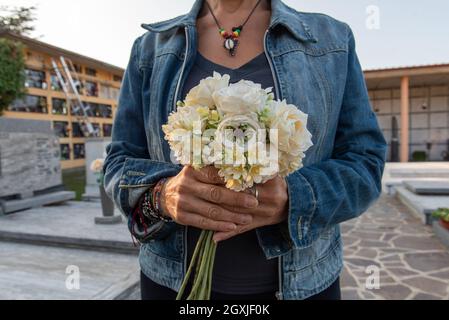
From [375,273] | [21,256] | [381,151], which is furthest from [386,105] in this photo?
[381,151]

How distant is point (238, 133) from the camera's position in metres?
0.87

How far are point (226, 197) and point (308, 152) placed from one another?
443mm

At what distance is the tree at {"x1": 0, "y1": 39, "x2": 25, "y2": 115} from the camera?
12492 mm

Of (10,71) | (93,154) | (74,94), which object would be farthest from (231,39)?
(74,94)

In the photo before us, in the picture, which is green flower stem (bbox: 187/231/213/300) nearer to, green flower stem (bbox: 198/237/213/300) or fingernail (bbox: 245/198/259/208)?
green flower stem (bbox: 198/237/213/300)

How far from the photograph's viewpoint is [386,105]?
22609 millimetres

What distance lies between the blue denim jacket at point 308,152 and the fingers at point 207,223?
0.71 ft

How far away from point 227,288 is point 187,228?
0.26 meters

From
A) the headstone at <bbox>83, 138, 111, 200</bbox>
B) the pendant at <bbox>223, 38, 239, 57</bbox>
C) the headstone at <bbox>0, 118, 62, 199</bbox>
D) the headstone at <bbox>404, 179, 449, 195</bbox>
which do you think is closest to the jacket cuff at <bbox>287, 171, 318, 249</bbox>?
the pendant at <bbox>223, 38, 239, 57</bbox>

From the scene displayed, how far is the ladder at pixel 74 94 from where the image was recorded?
70.6ft

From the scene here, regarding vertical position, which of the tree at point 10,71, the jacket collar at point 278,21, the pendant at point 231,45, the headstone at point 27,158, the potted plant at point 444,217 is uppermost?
the tree at point 10,71

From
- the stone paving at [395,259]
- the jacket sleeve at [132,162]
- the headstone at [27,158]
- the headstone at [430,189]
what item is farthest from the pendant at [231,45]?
the headstone at [27,158]

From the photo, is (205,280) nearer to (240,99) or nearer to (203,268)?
(203,268)

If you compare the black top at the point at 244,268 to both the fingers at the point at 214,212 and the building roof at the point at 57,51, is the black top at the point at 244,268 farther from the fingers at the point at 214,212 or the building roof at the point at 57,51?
the building roof at the point at 57,51
